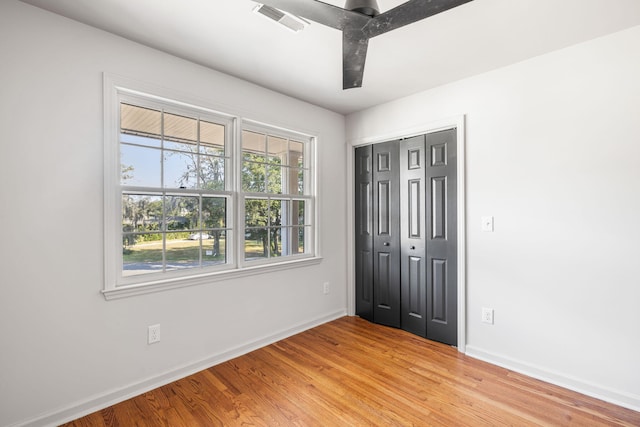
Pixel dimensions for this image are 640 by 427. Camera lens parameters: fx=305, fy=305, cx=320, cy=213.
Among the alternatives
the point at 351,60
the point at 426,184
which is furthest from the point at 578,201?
the point at 351,60

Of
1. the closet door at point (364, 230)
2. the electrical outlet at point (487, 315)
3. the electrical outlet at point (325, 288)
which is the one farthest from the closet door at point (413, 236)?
the electrical outlet at point (325, 288)

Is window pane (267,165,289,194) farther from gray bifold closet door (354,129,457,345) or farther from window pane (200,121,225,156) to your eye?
gray bifold closet door (354,129,457,345)

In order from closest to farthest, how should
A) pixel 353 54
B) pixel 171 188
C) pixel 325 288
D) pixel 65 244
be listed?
pixel 353 54
pixel 65 244
pixel 171 188
pixel 325 288

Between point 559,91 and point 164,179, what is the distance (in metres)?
3.06

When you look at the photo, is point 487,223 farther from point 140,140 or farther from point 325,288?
point 140,140

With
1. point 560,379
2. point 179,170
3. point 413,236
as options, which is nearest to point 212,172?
point 179,170

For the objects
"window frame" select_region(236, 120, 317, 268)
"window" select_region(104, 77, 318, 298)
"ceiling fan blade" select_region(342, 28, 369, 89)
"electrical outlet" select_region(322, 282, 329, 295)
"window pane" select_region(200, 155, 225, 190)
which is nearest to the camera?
"ceiling fan blade" select_region(342, 28, 369, 89)

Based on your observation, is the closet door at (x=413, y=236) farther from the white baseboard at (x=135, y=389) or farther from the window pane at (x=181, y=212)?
the window pane at (x=181, y=212)

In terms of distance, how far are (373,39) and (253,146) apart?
4.68 feet

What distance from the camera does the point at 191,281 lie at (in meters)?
2.43

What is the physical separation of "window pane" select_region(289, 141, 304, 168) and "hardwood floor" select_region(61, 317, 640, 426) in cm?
191

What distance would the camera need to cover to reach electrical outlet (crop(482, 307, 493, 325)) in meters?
2.60

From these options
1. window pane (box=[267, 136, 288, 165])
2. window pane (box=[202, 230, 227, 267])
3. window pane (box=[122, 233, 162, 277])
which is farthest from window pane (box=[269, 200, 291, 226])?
window pane (box=[122, 233, 162, 277])

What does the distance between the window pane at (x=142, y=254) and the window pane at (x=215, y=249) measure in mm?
361
